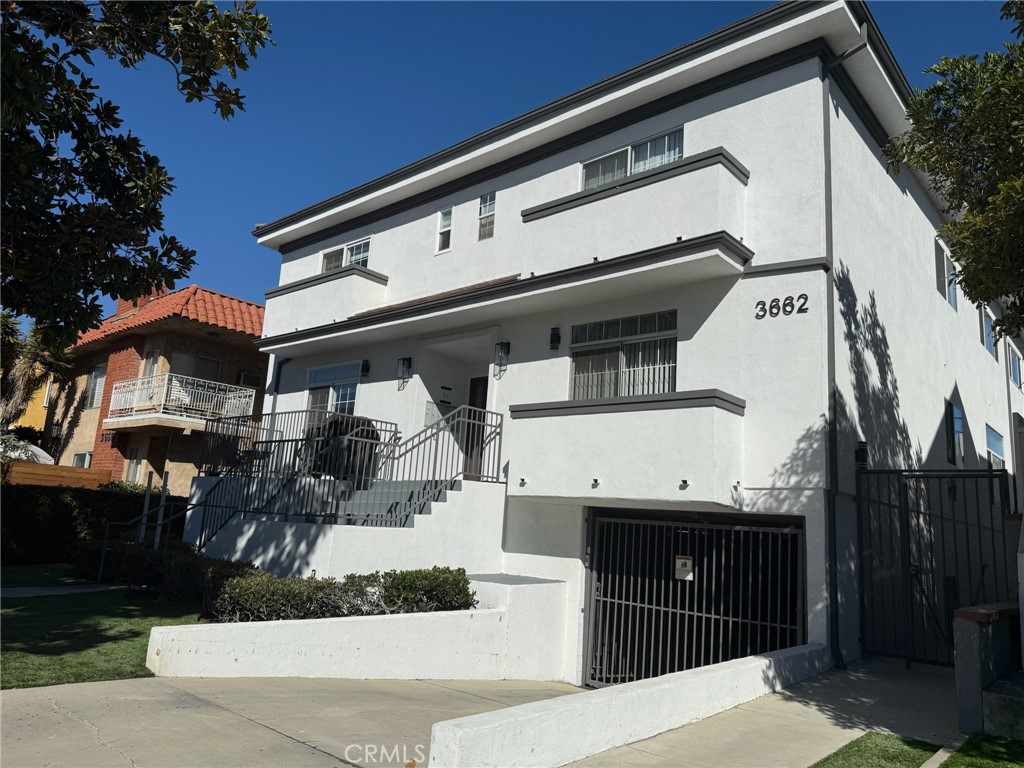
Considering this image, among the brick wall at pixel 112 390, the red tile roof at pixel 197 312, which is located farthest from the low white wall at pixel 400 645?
the brick wall at pixel 112 390

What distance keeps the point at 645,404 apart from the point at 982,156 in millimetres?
4953

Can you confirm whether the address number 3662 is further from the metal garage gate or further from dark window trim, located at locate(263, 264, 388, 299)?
dark window trim, located at locate(263, 264, 388, 299)

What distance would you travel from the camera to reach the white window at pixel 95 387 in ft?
87.1

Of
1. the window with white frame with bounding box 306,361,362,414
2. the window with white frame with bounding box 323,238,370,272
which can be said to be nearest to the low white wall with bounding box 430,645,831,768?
the window with white frame with bounding box 306,361,362,414

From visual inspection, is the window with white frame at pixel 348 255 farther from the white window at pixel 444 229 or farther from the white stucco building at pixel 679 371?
the white stucco building at pixel 679 371

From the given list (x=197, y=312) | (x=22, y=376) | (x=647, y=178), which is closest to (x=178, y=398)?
(x=197, y=312)

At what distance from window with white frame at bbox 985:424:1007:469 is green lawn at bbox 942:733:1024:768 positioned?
15666 mm

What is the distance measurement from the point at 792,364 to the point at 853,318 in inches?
66.6

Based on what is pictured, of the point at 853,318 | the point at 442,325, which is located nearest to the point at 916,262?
the point at 853,318

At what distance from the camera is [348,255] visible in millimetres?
19062

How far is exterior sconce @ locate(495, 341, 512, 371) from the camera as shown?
46.3 ft

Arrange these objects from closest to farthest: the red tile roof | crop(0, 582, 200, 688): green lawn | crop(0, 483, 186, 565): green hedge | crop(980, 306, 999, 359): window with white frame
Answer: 1. crop(0, 582, 200, 688): green lawn
2. crop(0, 483, 186, 565): green hedge
3. crop(980, 306, 999, 359): window with white frame
4. the red tile roof

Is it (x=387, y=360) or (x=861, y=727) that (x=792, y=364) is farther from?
(x=387, y=360)

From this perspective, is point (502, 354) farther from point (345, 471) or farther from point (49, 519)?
point (49, 519)
